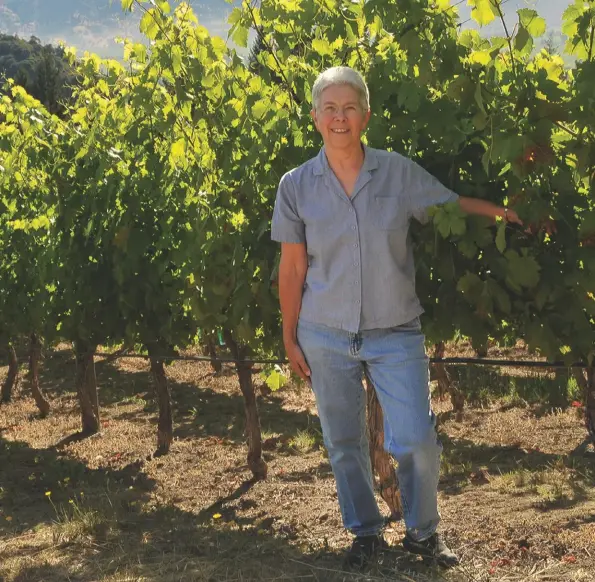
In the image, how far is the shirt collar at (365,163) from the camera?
10.2 feet

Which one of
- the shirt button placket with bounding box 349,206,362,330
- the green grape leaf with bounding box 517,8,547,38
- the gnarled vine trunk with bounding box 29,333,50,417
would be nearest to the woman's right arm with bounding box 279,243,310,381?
the shirt button placket with bounding box 349,206,362,330

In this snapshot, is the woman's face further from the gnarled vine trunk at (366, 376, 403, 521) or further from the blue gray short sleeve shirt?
the gnarled vine trunk at (366, 376, 403, 521)

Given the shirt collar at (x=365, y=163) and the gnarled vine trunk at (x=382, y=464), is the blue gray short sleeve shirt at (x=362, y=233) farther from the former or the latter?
the gnarled vine trunk at (x=382, y=464)

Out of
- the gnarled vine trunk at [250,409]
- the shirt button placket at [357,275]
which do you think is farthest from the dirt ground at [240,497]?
the shirt button placket at [357,275]

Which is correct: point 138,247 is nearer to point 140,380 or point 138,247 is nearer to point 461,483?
point 461,483

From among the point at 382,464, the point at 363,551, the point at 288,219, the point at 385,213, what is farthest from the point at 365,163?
the point at 382,464

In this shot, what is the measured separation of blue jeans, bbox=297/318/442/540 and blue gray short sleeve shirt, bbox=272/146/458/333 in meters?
0.07

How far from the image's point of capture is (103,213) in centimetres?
638

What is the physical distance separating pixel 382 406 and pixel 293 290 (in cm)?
50

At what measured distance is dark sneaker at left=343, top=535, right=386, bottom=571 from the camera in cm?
344

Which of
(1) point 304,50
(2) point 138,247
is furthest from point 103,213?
(1) point 304,50

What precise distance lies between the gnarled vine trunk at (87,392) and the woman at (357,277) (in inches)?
201

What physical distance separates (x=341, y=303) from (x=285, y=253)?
0.90ft

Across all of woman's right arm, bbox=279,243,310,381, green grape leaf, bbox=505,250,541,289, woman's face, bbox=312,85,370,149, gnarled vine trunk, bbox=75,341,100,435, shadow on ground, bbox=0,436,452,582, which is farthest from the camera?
gnarled vine trunk, bbox=75,341,100,435
